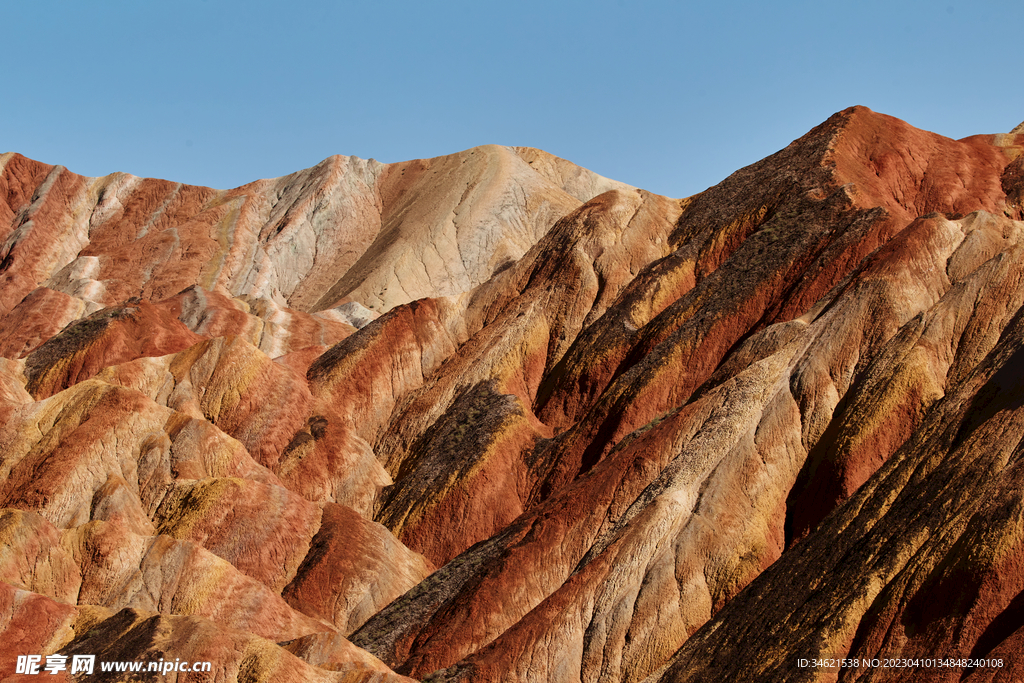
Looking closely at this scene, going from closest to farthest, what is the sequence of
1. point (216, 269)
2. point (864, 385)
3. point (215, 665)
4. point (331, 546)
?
point (215, 665) → point (864, 385) → point (331, 546) → point (216, 269)

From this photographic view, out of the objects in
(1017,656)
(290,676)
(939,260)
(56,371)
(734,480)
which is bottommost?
(1017,656)

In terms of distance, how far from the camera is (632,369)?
46344 millimetres

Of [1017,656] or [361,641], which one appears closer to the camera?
[1017,656]

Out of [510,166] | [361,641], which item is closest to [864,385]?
[361,641]

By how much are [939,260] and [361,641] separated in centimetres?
2367

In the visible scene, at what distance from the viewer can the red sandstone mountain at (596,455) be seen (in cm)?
2789

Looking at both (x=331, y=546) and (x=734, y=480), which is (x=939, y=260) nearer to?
(x=734, y=480)

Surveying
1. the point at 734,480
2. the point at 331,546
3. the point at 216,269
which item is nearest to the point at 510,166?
the point at 216,269

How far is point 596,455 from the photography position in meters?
44.2

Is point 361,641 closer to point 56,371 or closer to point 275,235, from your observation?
point 56,371

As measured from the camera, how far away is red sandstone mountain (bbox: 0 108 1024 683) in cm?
2789

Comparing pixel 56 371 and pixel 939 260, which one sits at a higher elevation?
pixel 56 371

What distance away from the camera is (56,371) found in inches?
2165

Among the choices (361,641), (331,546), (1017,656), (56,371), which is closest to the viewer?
(1017,656)
